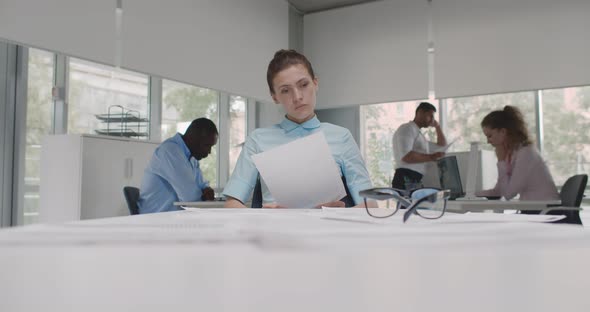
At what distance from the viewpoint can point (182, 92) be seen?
16.7 feet

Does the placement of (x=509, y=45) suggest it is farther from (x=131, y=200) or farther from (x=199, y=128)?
(x=131, y=200)

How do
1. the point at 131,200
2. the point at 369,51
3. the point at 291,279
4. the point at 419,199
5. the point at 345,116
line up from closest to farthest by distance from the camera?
the point at 291,279, the point at 419,199, the point at 131,200, the point at 369,51, the point at 345,116

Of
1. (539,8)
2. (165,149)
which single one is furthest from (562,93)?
(165,149)

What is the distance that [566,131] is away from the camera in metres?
5.84

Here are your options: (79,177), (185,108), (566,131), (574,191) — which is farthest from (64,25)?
(566,131)

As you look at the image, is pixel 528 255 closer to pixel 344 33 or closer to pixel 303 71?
pixel 303 71

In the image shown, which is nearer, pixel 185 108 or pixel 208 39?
pixel 208 39

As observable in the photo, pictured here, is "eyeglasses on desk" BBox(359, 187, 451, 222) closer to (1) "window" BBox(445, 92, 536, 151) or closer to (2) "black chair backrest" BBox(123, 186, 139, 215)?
(2) "black chair backrest" BBox(123, 186, 139, 215)

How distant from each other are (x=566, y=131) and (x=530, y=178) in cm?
344

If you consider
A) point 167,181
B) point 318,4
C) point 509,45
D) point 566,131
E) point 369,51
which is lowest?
point 167,181

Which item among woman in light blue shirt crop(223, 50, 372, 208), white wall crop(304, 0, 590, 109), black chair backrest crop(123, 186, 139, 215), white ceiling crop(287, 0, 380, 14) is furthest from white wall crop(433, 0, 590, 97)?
woman in light blue shirt crop(223, 50, 372, 208)

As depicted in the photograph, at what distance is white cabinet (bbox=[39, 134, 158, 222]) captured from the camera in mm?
3186

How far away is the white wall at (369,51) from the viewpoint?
18.9 ft

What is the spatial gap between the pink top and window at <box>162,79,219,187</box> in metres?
3.04
